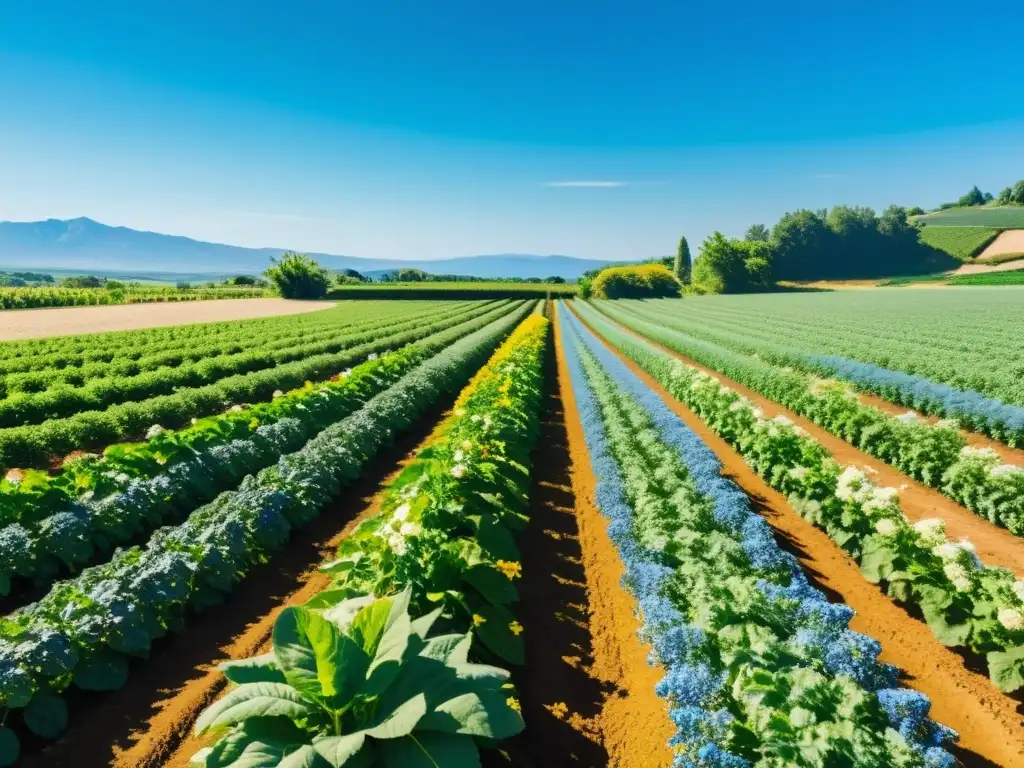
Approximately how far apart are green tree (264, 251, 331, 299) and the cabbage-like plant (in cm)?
7908

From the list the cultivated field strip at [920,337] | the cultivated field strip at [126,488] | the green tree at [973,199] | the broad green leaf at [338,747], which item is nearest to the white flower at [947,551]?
the broad green leaf at [338,747]

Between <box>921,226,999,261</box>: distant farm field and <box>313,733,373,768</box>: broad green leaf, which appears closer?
<box>313,733,373,768</box>: broad green leaf

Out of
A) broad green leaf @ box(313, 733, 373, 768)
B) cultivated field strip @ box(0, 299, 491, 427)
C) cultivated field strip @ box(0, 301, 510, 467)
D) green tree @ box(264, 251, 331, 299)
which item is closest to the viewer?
broad green leaf @ box(313, 733, 373, 768)

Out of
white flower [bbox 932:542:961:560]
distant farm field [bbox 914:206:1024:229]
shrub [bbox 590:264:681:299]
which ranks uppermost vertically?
distant farm field [bbox 914:206:1024:229]

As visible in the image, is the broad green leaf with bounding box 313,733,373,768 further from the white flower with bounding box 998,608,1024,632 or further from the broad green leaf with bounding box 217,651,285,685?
the white flower with bounding box 998,608,1024,632

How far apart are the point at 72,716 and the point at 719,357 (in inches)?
846

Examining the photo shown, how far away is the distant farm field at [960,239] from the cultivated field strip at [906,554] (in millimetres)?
116120

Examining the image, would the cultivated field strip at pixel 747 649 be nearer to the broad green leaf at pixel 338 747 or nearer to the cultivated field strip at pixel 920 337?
the broad green leaf at pixel 338 747

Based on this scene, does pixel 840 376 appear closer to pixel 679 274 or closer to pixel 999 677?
pixel 999 677

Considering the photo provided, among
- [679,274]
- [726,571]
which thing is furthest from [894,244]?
[726,571]

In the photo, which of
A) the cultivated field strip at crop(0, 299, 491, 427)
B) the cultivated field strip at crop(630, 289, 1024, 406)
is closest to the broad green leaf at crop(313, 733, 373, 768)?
the cultivated field strip at crop(0, 299, 491, 427)

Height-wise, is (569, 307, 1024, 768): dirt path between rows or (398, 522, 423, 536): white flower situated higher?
(398, 522, 423, 536): white flower

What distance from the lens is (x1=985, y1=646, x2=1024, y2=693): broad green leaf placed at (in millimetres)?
4574

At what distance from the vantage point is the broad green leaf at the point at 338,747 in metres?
2.40
